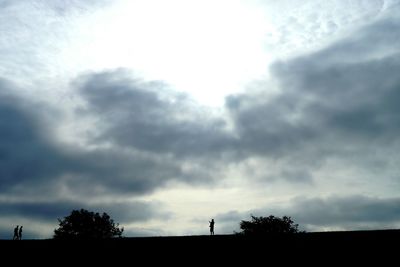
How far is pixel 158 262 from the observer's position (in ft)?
47.1

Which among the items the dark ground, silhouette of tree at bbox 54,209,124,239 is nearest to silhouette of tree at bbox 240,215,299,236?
silhouette of tree at bbox 54,209,124,239

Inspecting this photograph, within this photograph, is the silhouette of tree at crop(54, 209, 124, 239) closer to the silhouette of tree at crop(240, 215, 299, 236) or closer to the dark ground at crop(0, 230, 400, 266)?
the silhouette of tree at crop(240, 215, 299, 236)

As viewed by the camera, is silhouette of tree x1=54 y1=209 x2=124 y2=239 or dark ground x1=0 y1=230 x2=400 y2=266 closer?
dark ground x1=0 y1=230 x2=400 y2=266

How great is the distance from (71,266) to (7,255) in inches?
124

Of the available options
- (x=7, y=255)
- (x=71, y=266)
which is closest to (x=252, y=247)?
(x=71, y=266)

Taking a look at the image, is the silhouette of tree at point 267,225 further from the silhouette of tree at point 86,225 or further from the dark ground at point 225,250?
the dark ground at point 225,250

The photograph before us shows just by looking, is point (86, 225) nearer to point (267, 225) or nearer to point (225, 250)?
point (267, 225)

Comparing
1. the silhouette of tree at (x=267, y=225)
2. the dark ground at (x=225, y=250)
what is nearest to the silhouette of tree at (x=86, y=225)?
the silhouette of tree at (x=267, y=225)

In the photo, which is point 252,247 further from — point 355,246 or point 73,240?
point 73,240

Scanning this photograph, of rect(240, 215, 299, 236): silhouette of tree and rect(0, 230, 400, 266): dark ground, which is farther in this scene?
rect(240, 215, 299, 236): silhouette of tree

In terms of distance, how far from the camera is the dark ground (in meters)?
12.7

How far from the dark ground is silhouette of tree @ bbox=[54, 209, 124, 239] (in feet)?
178

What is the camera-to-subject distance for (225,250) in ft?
45.3

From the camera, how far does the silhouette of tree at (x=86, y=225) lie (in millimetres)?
66875
